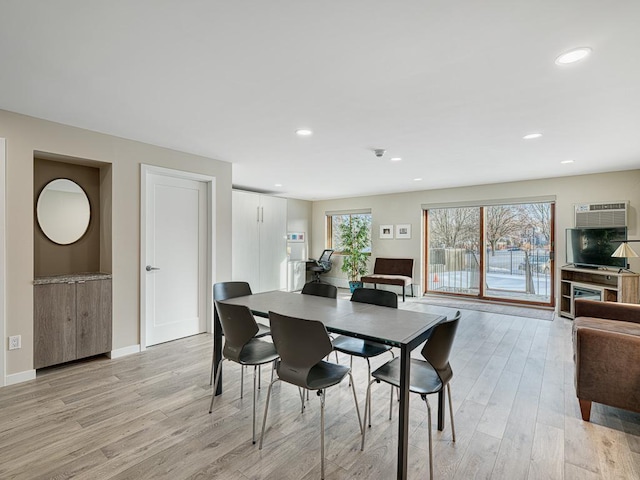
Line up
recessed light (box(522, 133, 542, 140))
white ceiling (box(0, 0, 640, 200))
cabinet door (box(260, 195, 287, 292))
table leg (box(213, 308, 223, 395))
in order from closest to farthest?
1. white ceiling (box(0, 0, 640, 200))
2. table leg (box(213, 308, 223, 395))
3. recessed light (box(522, 133, 542, 140))
4. cabinet door (box(260, 195, 287, 292))

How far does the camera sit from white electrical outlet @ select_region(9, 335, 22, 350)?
283 centimetres

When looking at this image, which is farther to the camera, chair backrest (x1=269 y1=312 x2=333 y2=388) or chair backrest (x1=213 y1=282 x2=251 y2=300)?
chair backrest (x1=213 y1=282 x2=251 y2=300)

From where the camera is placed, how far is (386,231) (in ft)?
25.3

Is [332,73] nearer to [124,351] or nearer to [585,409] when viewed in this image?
[585,409]

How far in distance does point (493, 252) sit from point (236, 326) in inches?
234

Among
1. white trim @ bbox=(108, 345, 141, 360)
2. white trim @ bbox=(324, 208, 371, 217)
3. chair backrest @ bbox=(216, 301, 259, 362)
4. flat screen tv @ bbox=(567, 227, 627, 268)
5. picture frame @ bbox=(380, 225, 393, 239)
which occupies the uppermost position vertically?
white trim @ bbox=(324, 208, 371, 217)

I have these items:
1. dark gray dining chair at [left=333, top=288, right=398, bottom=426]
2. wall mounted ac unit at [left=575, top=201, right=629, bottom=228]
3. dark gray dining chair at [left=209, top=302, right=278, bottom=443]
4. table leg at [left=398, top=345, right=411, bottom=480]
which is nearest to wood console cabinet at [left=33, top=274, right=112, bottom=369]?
dark gray dining chair at [left=209, top=302, right=278, bottom=443]

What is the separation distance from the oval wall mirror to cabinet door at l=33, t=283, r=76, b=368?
0.70 meters

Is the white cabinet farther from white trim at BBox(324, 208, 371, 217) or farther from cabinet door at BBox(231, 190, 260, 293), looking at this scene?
white trim at BBox(324, 208, 371, 217)

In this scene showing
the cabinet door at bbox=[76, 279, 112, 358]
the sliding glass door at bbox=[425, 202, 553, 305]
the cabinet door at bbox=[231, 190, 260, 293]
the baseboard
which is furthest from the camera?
the cabinet door at bbox=[231, 190, 260, 293]

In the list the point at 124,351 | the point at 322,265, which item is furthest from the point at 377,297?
the point at 322,265

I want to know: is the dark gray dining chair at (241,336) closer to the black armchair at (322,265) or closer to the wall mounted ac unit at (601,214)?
the black armchair at (322,265)

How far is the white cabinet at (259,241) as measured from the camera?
6297 millimetres

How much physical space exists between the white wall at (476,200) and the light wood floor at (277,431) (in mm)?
3425
